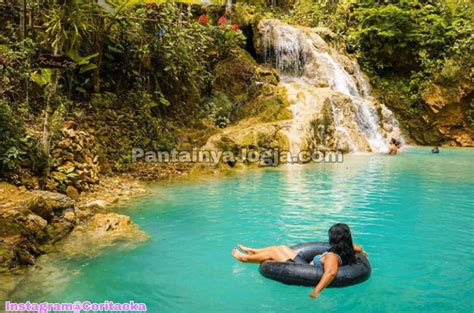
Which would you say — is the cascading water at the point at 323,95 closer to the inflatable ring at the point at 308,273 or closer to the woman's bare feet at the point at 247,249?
the woman's bare feet at the point at 247,249

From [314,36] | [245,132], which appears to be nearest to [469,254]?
[245,132]

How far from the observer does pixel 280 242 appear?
5.93m

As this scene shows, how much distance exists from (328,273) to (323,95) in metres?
12.7

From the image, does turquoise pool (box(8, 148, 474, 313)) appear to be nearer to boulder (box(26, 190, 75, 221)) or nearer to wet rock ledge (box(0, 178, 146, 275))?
wet rock ledge (box(0, 178, 146, 275))

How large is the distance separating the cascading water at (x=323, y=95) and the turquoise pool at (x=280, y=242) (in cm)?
452

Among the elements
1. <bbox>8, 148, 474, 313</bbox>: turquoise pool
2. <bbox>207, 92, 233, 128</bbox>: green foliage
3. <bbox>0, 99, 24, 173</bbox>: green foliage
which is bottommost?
<bbox>8, 148, 474, 313</bbox>: turquoise pool

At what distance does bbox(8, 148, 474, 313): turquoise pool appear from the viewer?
417 centimetres

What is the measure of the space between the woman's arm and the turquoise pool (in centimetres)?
9

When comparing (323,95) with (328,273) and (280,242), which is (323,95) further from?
(328,273)

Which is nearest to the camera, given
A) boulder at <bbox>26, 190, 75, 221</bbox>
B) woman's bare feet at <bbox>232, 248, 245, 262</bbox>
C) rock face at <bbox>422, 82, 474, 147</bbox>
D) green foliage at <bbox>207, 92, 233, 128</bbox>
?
woman's bare feet at <bbox>232, 248, 245, 262</bbox>

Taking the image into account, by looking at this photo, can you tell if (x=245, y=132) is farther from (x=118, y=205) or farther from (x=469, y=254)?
(x=469, y=254)

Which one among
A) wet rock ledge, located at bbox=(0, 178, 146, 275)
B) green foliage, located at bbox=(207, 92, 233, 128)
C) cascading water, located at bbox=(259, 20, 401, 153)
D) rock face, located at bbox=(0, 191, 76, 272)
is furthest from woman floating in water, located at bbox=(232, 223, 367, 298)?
green foliage, located at bbox=(207, 92, 233, 128)

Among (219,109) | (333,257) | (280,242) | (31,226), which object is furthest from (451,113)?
(31,226)

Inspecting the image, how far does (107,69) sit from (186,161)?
145 inches
